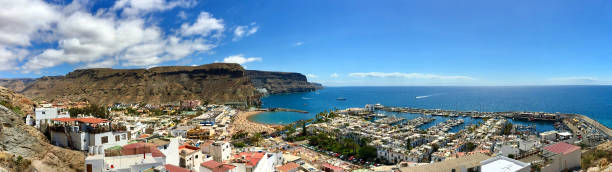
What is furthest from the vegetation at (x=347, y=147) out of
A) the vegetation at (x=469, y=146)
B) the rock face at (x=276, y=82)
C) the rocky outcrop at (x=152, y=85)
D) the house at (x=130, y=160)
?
the rock face at (x=276, y=82)

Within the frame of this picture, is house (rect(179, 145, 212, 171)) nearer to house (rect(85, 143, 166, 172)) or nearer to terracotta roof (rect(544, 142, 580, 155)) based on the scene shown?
house (rect(85, 143, 166, 172))

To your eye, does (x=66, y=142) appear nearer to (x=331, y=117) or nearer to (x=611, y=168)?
(x=611, y=168)

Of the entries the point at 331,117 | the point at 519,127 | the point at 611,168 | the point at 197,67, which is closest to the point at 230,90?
the point at 197,67

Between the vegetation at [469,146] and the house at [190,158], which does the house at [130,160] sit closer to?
the house at [190,158]

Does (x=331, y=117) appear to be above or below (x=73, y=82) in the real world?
below

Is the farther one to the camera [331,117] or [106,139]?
[331,117]

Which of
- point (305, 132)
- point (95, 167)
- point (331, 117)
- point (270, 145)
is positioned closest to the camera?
point (95, 167)
